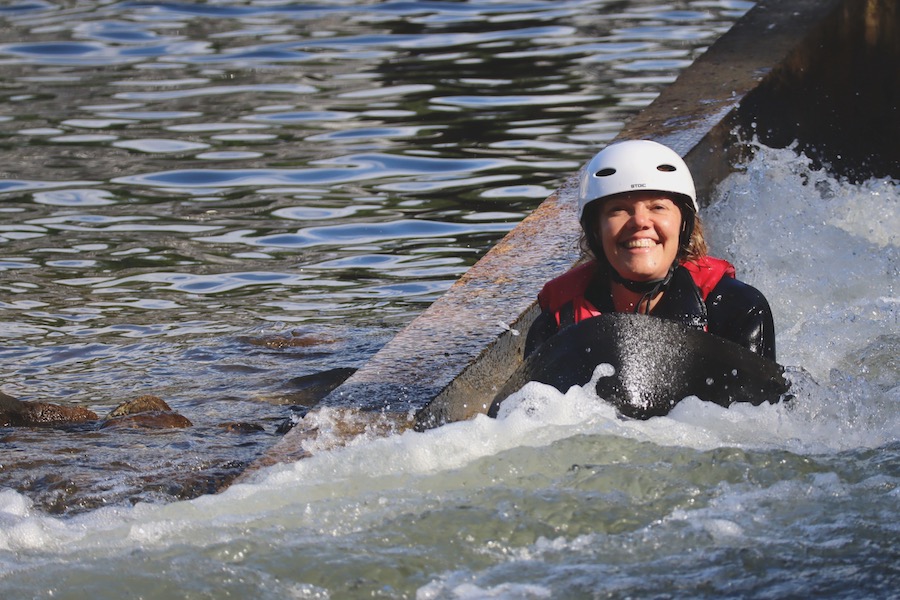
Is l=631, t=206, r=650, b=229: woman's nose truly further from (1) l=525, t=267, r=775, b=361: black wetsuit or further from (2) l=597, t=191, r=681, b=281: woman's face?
(1) l=525, t=267, r=775, b=361: black wetsuit

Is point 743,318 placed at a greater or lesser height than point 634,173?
lesser

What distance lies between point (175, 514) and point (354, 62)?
11112 mm

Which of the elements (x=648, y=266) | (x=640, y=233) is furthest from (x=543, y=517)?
(x=640, y=233)

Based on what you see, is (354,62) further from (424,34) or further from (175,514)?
(175,514)

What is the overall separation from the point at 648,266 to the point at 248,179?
6599 millimetres

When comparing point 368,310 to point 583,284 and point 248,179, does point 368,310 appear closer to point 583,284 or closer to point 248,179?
point 583,284

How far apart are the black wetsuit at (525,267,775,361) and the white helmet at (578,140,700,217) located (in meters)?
0.33

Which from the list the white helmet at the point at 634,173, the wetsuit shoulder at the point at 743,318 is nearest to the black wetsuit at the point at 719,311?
the wetsuit shoulder at the point at 743,318

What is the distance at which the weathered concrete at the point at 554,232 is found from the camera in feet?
18.3

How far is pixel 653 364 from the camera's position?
198 inches

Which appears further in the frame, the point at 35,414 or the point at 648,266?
the point at 35,414

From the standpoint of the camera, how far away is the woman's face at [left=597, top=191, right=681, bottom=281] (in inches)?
211

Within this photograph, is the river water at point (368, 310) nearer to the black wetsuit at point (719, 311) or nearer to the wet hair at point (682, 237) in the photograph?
the black wetsuit at point (719, 311)

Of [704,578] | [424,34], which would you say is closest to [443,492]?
[704,578]
